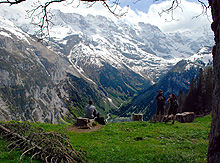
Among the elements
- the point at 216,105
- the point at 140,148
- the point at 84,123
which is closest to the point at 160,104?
the point at 84,123

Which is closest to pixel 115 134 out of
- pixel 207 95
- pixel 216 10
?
pixel 216 10

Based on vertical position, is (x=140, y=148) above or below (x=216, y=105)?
below

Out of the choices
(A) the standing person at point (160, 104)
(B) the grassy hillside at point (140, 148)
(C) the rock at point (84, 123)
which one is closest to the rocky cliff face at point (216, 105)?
(B) the grassy hillside at point (140, 148)

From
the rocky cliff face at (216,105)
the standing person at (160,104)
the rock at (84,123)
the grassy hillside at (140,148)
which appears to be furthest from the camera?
the standing person at (160,104)

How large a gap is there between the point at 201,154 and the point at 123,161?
476 centimetres

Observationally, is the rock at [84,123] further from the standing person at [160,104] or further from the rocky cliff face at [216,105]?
the rocky cliff face at [216,105]

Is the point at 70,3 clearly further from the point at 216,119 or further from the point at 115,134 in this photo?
the point at 115,134

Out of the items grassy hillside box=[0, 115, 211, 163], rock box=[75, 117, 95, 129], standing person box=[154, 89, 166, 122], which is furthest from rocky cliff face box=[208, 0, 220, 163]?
standing person box=[154, 89, 166, 122]

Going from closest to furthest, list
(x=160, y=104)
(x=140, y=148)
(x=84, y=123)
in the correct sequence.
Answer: (x=140, y=148)
(x=84, y=123)
(x=160, y=104)

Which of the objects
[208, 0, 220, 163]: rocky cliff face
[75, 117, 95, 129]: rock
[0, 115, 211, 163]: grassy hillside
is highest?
[208, 0, 220, 163]: rocky cliff face

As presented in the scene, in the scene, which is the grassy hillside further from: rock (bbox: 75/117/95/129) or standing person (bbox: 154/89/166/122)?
standing person (bbox: 154/89/166/122)

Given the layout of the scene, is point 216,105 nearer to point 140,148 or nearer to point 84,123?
point 140,148

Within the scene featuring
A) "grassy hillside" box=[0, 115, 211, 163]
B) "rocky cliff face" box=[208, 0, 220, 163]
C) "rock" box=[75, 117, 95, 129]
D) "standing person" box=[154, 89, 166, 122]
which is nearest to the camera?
"rocky cliff face" box=[208, 0, 220, 163]

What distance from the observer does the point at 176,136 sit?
1656 cm
